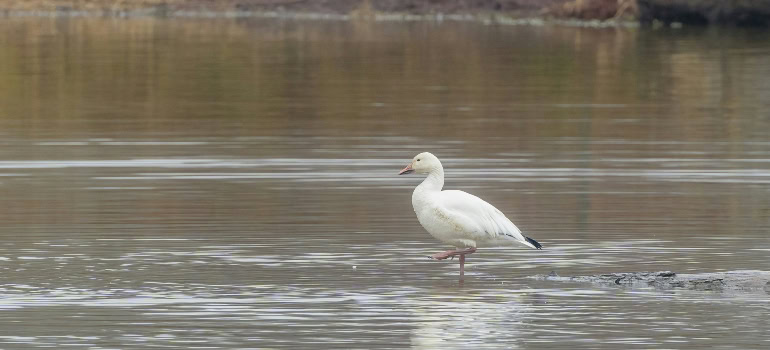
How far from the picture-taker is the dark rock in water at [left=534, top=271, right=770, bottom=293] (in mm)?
11664

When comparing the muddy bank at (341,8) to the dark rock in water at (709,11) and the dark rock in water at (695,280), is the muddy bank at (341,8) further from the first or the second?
the dark rock in water at (695,280)

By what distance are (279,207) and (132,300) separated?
15.5 ft

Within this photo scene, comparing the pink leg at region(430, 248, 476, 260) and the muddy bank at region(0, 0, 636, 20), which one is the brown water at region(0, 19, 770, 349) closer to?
the pink leg at region(430, 248, 476, 260)

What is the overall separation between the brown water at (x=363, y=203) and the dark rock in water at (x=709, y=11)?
21392mm

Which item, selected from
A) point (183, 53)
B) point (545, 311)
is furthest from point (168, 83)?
point (545, 311)

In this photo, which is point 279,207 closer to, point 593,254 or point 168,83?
point 593,254

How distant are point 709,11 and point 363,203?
4442cm

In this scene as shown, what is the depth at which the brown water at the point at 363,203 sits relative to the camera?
35.3 feet

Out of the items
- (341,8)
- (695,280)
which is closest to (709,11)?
(341,8)

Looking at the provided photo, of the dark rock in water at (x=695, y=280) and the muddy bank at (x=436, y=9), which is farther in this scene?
the muddy bank at (x=436, y=9)

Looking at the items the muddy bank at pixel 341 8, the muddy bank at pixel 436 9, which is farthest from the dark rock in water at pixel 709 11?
the muddy bank at pixel 341 8

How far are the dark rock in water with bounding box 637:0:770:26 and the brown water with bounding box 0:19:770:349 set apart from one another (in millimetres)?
21392

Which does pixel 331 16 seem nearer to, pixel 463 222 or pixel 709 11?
pixel 709 11

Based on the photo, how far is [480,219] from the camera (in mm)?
12602
